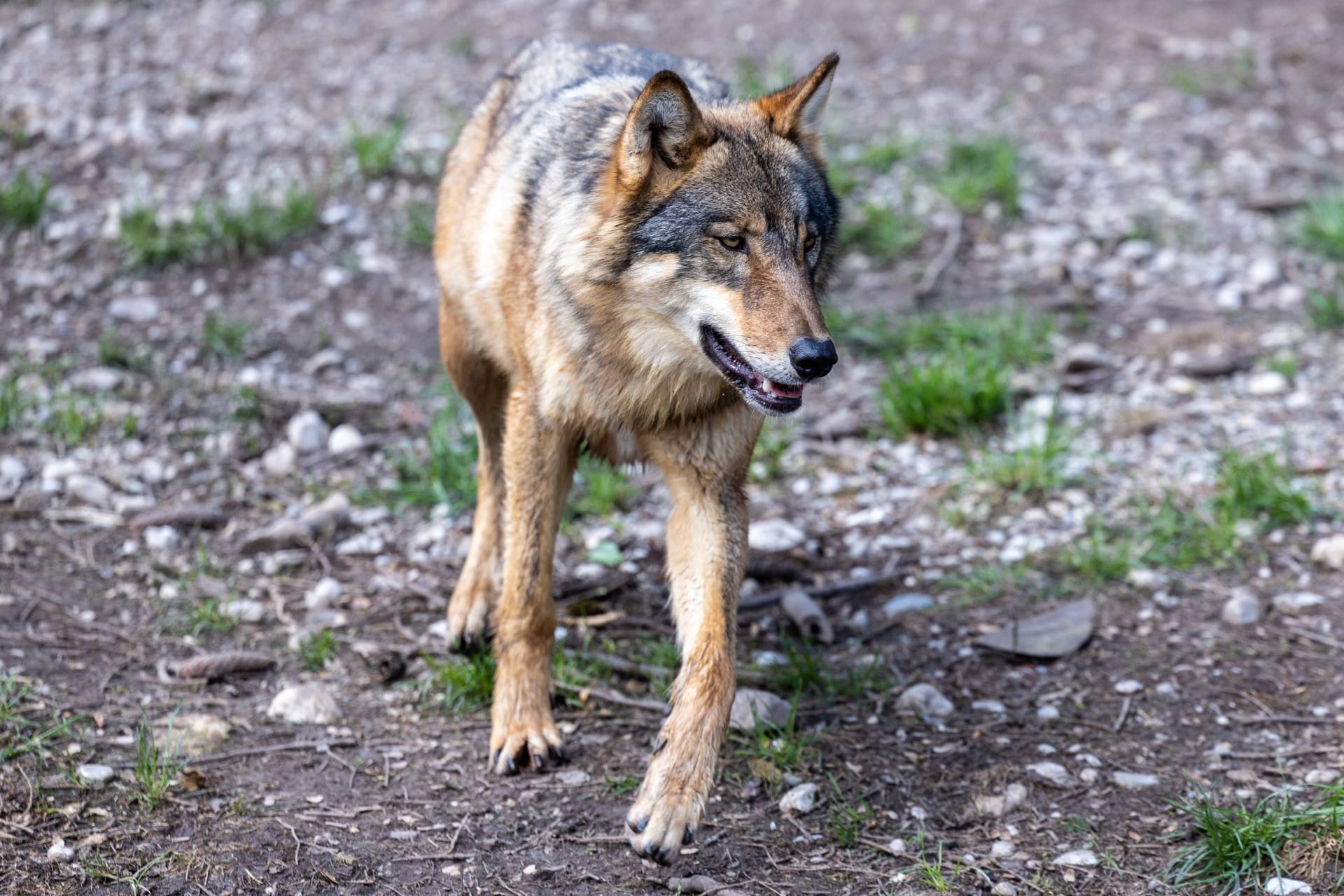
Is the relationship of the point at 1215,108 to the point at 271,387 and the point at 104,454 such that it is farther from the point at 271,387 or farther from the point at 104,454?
the point at 104,454

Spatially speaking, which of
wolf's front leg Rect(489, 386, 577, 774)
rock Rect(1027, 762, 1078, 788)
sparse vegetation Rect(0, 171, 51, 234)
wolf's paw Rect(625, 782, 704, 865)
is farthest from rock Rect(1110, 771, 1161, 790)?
sparse vegetation Rect(0, 171, 51, 234)

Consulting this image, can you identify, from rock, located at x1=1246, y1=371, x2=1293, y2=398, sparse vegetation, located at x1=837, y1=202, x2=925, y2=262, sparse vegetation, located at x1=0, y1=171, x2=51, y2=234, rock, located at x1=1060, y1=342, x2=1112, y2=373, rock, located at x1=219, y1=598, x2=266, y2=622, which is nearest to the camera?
rock, located at x1=219, y1=598, x2=266, y2=622

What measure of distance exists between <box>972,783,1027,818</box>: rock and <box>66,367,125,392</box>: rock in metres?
4.57

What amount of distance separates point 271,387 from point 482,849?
135 inches

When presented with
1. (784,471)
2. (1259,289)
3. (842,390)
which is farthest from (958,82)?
(784,471)

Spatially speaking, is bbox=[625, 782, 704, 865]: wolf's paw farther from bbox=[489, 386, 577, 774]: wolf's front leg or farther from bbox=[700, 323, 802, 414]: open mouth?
bbox=[700, 323, 802, 414]: open mouth

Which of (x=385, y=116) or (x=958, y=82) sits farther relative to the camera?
(x=958, y=82)

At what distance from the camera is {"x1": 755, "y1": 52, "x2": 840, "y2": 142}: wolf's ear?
13.1 ft

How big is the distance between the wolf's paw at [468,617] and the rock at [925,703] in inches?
60.2

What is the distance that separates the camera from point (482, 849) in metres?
3.63

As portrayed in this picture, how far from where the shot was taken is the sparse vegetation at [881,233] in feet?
25.0

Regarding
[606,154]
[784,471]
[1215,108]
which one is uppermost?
[606,154]

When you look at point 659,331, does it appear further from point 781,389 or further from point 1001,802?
point 1001,802

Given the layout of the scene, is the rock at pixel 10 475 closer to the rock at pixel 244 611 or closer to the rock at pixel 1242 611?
the rock at pixel 244 611
